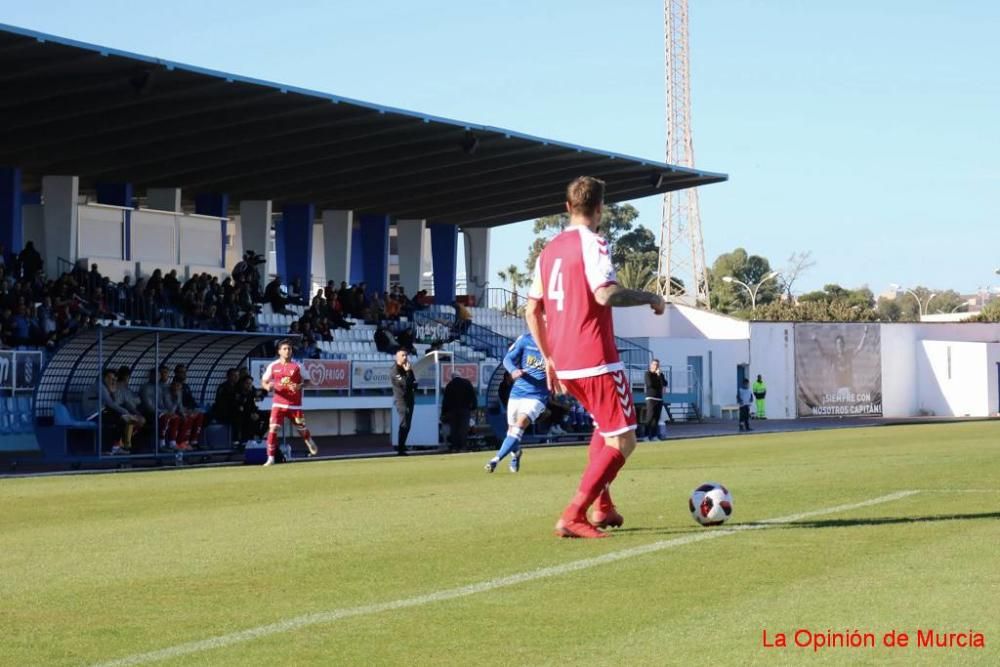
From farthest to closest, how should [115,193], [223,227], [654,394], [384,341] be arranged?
[115,193] → [223,227] → [384,341] → [654,394]

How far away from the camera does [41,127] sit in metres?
35.8

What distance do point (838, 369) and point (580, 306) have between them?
55924mm

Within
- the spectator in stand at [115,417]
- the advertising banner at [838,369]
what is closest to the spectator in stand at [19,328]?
the spectator in stand at [115,417]

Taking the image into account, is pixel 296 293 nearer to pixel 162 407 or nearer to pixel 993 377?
pixel 162 407

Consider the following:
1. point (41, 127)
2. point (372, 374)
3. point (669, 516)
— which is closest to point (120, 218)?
point (41, 127)

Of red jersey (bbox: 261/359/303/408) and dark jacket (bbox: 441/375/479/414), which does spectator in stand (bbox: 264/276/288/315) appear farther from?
red jersey (bbox: 261/359/303/408)

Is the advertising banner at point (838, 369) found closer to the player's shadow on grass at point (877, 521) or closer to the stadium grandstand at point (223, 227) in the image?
the stadium grandstand at point (223, 227)

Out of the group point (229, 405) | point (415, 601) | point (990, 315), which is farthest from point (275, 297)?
point (990, 315)

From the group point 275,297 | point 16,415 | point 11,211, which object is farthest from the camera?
point 275,297

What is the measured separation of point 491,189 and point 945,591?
1731 inches

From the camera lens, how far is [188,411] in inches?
1083

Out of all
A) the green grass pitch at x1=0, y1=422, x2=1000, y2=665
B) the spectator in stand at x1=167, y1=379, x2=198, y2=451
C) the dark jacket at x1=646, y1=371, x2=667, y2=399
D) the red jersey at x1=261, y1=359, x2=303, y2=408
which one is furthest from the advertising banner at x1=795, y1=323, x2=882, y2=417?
the green grass pitch at x1=0, y1=422, x2=1000, y2=665

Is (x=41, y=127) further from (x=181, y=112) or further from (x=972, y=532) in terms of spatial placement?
(x=972, y=532)

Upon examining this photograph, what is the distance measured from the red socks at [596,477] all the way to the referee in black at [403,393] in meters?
19.4
